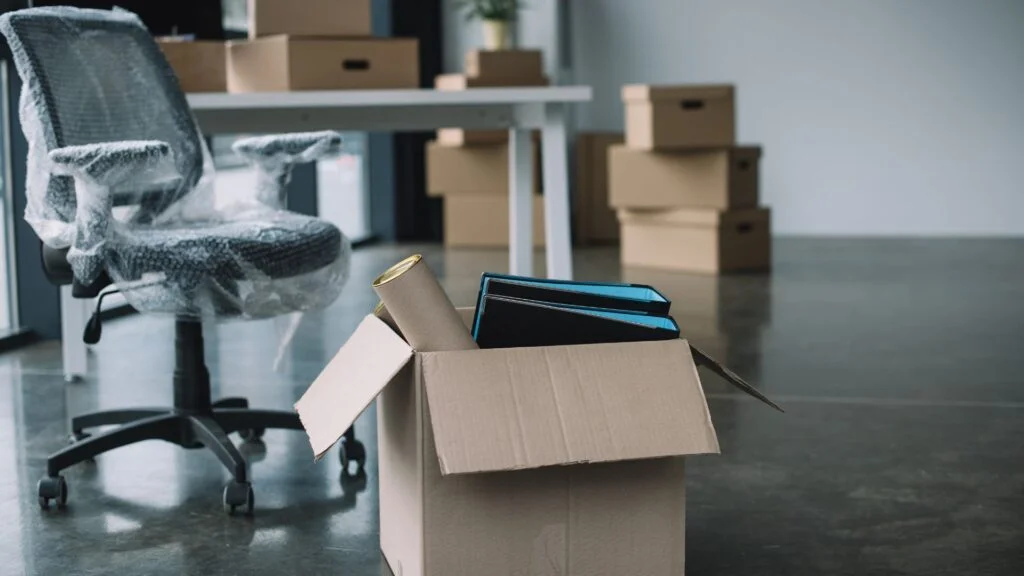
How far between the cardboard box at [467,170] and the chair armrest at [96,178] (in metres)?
3.93

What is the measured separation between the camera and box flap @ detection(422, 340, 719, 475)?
1.45 m

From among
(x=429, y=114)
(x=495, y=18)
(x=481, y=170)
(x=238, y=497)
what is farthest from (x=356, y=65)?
(x=495, y=18)

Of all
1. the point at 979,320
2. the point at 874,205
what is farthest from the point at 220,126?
the point at 874,205

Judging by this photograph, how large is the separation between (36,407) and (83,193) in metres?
0.95

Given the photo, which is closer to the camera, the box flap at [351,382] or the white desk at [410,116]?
the box flap at [351,382]

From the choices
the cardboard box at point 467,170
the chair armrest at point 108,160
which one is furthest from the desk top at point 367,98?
the cardboard box at point 467,170

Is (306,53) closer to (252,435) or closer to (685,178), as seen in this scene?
(252,435)

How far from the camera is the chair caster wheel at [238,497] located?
2.04 metres

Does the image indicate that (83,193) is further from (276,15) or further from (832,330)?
(832,330)

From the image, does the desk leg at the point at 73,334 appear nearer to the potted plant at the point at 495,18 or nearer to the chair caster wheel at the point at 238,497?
the chair caster wheel at the point at 238,497

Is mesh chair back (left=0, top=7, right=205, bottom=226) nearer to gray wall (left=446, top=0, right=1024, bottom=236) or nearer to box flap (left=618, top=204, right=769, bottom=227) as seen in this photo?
box flap (left=618, top=204, right=769, bottom=227)

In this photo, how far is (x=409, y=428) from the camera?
1.58 metres

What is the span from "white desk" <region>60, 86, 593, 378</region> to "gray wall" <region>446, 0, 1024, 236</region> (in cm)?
337

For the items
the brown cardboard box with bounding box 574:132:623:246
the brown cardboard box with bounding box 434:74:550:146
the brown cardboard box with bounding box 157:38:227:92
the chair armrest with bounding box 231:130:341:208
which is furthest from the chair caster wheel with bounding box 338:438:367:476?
the brown cardboard box with bounding box 574:132:623:246
